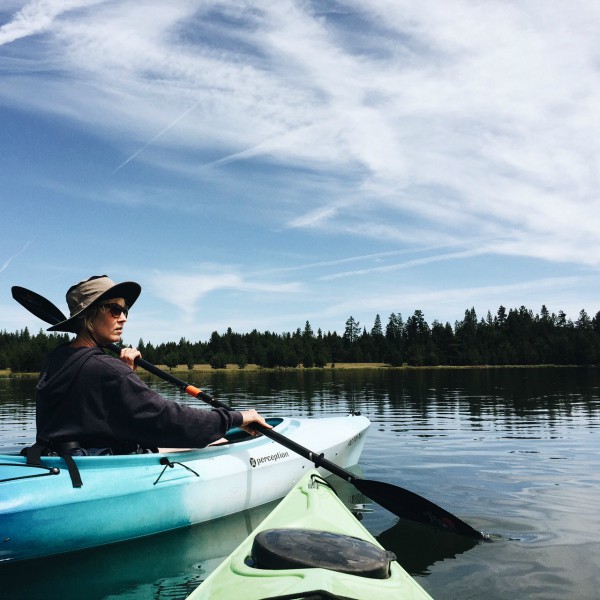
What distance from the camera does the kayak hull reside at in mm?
5125

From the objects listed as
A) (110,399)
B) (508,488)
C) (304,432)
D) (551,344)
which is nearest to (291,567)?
(110,399)

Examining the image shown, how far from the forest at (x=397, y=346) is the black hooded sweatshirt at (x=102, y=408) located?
94.1 meters

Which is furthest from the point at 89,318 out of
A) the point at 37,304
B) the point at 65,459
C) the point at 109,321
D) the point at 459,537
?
the point at 459,537

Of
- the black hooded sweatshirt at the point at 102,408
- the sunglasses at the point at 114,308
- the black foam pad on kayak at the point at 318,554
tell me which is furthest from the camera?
the sunglasses at the point at 114,308

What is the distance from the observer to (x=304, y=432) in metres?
8.75

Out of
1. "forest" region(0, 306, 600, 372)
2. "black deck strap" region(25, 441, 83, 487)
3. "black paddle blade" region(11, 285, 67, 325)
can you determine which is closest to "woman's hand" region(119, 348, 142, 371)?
"black paddle blade" region(11, 285, 67, 325)

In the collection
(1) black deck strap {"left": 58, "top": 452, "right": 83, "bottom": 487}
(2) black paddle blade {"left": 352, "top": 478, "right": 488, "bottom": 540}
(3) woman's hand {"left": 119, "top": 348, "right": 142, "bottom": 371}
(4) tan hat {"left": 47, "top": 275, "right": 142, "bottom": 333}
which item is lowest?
(2) black paddle blade {"left": 352, "top": 478, "right": 488, "bottom": 540}

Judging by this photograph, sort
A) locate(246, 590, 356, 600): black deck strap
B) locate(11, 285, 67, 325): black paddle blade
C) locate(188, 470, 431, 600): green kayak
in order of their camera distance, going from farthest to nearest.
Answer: locate(11, 285, 67, 325): black paddle blade → locate(188, 470, 431, 600): green kayak → locate(246, 590, 356, 600): black deck strap

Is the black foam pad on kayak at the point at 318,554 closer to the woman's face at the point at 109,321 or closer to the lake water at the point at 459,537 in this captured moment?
the lake water at the point at 459,537

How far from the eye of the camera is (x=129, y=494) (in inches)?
226

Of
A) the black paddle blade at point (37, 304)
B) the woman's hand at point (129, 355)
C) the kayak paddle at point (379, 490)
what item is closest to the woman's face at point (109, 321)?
the kayak paddle at point (379, 490)

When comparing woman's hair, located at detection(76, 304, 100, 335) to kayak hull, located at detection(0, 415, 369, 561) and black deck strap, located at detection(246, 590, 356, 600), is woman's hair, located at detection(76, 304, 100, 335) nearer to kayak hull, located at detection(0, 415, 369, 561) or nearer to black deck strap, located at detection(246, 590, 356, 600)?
kayak hull, located at detection(0, 415, 369, 561)

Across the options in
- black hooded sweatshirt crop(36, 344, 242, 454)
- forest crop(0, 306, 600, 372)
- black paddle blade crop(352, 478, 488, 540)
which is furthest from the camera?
forest crop(0, 306, 600, 372)

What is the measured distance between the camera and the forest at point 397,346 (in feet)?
364
